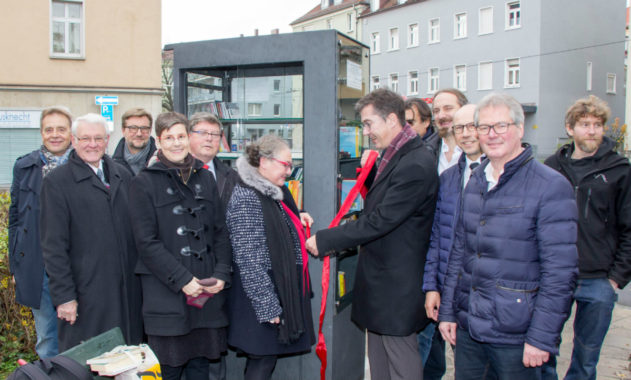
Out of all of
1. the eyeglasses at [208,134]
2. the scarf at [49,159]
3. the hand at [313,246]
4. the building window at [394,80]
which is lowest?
the hand at [313,246]

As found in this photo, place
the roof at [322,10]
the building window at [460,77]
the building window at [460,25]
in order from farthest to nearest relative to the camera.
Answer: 1. the roof at [322,10]
2. the building window at [460,77]
3. the building window at [460,25]

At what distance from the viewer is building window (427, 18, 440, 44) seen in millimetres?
32556

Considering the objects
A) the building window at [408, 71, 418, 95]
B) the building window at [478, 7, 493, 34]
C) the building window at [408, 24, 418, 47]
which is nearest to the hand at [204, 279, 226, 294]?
the building window at [478, 7, 493, 34]

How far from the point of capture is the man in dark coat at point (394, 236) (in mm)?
2977

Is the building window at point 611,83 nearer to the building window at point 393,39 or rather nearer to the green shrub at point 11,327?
the building window at point 393,39

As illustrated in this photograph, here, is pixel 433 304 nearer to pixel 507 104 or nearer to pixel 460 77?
pixel 507 104

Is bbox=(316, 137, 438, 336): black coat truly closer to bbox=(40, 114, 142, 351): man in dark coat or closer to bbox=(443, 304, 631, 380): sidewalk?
bbox=(40, 114, 142, 351): man in dark coat

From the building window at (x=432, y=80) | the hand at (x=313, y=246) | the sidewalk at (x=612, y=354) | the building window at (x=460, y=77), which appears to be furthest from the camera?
the building window at (x=432, y=80)

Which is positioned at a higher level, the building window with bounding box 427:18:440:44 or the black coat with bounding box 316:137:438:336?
the building window with bounding box 427:18:440:44

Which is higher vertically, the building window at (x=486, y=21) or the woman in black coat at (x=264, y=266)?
the building window at (x=486, y=21)

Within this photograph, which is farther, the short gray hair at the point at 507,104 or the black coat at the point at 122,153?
the black coat at the point at 122,153

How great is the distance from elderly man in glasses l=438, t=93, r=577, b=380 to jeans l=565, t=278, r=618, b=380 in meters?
1.18

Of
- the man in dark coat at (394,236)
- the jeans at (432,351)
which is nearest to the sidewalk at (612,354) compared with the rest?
the jeans at (432,351)

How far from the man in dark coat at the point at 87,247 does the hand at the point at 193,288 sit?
0.49m
